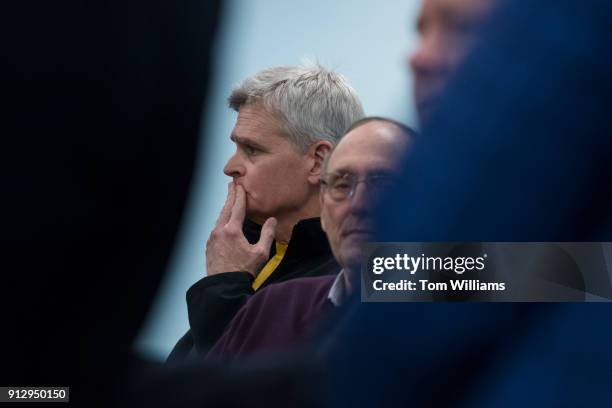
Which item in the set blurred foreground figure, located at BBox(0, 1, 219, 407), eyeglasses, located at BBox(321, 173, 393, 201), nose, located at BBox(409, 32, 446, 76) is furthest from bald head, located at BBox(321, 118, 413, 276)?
blurred foreground figure, located at BBox(0, 1, 219, 407)

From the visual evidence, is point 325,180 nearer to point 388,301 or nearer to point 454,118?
point 388,301

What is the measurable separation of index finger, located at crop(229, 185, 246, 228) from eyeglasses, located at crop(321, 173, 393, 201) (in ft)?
0.60

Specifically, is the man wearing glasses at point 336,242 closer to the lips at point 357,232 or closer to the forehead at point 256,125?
the lips at point 357,232

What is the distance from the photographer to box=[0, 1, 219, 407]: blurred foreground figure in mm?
559

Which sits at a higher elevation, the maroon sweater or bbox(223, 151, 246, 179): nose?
bbox(223, 151, 246, 179): nose

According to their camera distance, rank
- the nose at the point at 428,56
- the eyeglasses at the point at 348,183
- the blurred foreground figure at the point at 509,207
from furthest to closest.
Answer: the eyeglasses at the point at 348,183 < the nose at the point at 428,56 < the blurred foreground figure at the point at 509,207

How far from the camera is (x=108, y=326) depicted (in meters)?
0.69

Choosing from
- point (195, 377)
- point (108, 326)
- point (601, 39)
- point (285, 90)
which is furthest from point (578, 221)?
point (108, 326)

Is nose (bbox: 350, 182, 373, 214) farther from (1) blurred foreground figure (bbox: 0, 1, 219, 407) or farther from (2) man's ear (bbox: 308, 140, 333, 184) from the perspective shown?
(1) blurred foreground figure (bbox: 0, 1, 219, 407)

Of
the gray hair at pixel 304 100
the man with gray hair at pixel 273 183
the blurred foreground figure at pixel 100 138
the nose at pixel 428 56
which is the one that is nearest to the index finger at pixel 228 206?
the man with gray hair at pixel 273 183

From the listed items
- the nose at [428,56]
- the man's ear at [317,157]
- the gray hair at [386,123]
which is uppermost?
the nose at [428,56]

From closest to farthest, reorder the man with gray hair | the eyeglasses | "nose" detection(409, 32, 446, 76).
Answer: "nose" detection(409, 32, 446, 76) → the eyeglasses → the man with gray hair

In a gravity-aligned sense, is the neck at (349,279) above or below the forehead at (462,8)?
below

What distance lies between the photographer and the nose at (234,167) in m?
1.73
